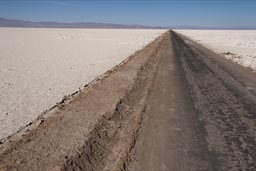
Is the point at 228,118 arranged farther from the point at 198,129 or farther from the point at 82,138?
the point at 82,138

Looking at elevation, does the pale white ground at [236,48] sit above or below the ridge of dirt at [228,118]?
below

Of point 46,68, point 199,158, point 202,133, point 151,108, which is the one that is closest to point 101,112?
point 151,108

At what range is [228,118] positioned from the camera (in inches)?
289

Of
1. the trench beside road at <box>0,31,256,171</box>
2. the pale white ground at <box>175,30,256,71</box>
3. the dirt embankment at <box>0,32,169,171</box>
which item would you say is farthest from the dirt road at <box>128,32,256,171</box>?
the pale white ground at <box>175,30,256,71</box>

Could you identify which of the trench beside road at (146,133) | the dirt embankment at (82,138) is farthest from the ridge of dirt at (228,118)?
the dirt embankment at (82,138)

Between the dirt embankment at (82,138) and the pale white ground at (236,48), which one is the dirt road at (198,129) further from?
the pale white ground at (236,48)

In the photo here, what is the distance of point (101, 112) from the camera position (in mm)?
8250

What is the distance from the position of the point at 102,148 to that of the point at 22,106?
3773 mm

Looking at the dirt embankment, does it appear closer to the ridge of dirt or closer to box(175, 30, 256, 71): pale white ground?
the ridge of dirt

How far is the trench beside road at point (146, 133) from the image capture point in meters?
5.16

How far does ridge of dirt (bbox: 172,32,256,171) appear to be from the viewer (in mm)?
5293

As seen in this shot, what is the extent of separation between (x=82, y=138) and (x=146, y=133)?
1.24 meters

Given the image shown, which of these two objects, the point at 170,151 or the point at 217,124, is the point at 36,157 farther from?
the point at 217,124

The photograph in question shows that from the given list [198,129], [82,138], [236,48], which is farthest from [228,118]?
[236,48]
